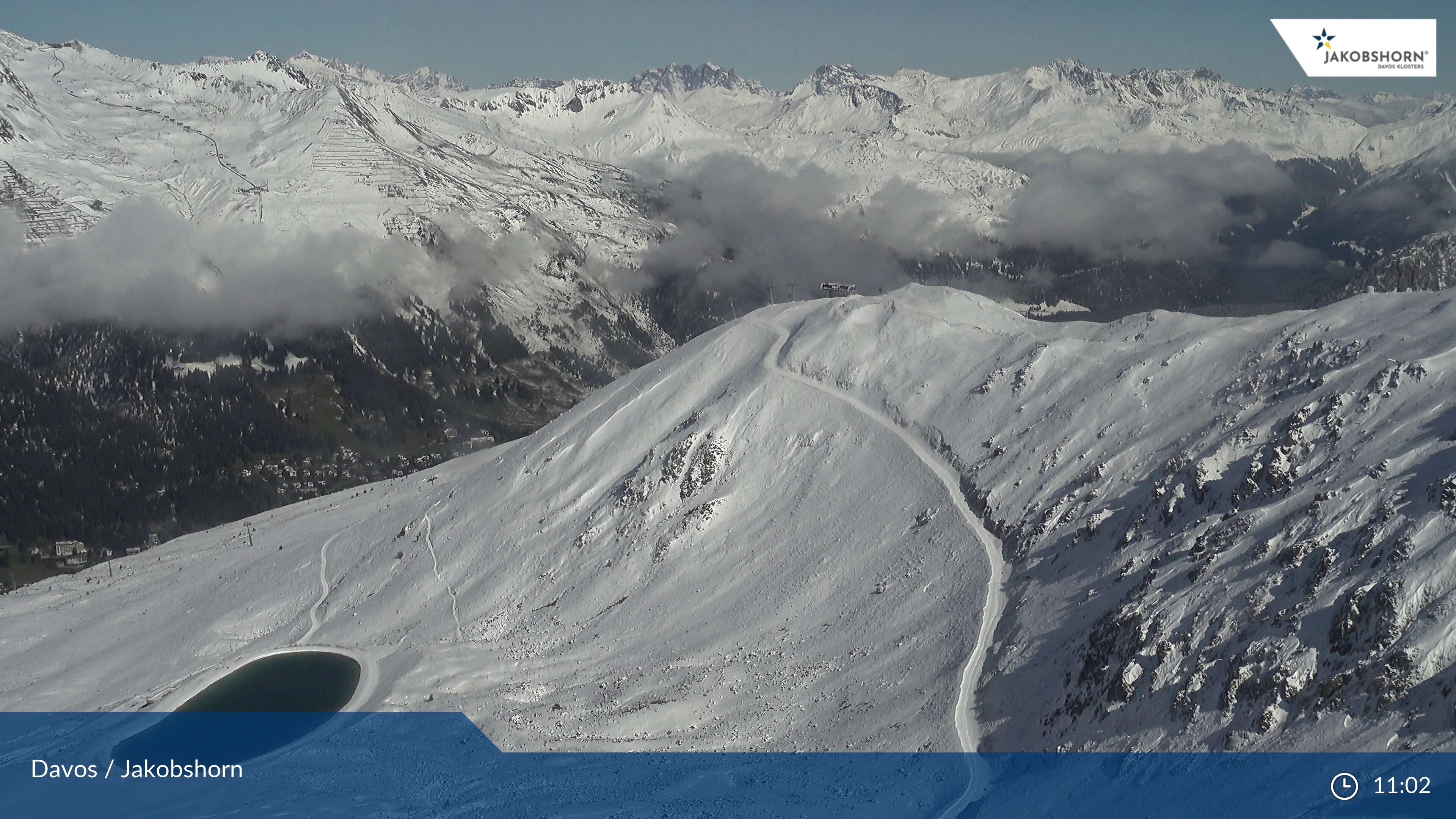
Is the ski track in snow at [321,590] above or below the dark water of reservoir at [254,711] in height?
above

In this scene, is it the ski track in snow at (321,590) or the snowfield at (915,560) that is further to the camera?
the ski track in snow at (321,590)

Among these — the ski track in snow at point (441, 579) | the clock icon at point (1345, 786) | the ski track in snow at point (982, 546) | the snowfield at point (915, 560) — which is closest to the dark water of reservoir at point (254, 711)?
the snowfield at point (915, 560)

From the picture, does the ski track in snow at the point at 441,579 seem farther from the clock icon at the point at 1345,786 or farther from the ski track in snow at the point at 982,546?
the clock icon at the point at 1345,786

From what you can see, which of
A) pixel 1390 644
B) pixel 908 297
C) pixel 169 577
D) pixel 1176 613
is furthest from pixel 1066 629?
pixel 169 577

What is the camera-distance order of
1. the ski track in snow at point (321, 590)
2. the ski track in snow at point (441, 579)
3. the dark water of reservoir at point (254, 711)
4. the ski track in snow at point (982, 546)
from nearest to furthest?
1. the ski track in snow at point (982, 546)
2. the dark water of reservoir at point (254, 711)
3. the ski track in snow at point (441, 579)
4. the ski track in snow at point (321, 590)
